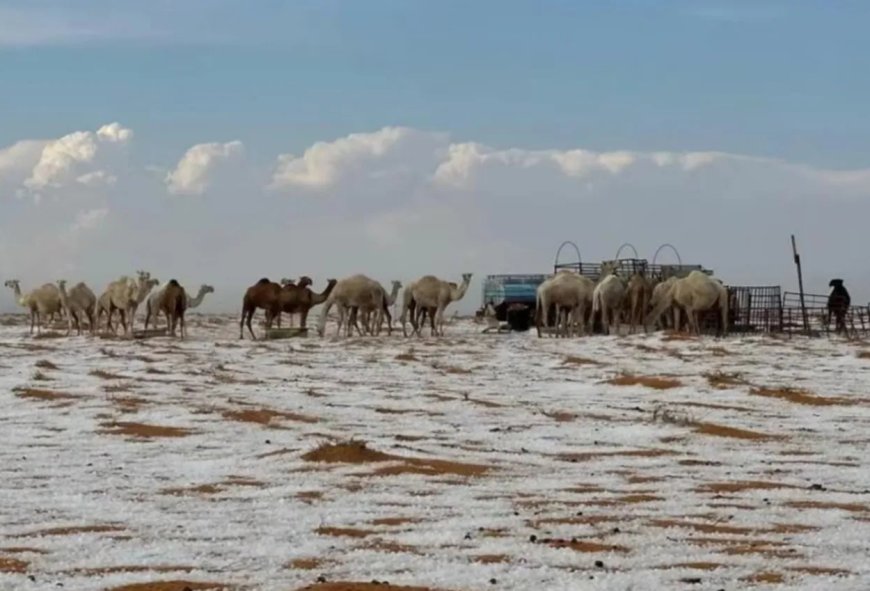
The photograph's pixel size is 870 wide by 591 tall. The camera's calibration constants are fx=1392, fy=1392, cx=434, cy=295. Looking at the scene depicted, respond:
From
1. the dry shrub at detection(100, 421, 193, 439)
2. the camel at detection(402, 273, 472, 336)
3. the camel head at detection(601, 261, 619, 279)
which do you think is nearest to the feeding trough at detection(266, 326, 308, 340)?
the camel at detection(402, 273, 472, 336)

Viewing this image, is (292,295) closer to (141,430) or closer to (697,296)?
(697,296)

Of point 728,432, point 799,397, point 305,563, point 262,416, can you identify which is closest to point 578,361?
point 799,397

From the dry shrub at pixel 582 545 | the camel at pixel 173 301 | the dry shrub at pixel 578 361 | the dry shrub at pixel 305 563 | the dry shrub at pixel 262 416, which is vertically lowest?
the dry shrub at pixel 305 563

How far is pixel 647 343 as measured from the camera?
32312 millimetres

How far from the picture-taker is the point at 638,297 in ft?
140

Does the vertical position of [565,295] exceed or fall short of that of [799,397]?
it exceeds it

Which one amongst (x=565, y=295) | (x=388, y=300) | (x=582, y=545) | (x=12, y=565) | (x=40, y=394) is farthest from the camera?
(x=388, y=300)

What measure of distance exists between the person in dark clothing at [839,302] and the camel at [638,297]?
5412 mm

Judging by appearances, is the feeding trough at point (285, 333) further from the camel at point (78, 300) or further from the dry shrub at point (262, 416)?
the dry shrub at point (262, 416)

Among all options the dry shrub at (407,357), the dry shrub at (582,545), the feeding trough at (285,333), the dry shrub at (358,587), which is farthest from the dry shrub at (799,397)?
the feeding trough at (285,333)

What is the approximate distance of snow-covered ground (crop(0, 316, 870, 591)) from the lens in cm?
710

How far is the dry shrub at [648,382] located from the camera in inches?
772

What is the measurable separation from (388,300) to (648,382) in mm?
26208

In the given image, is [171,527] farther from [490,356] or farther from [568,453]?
[490,356]
